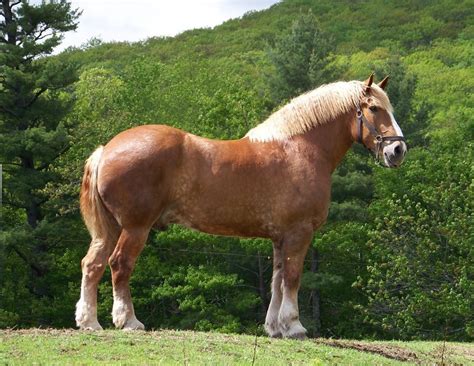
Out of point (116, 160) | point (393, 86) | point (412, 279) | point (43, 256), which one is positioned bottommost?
point (412, 279)

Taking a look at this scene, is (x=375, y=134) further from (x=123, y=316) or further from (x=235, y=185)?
(x=123, y=316)

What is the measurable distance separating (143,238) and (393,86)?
3278 cm

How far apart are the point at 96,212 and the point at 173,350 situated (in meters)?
2.25

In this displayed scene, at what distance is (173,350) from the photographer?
26.2 feet

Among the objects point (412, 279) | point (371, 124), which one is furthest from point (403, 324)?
point (371, 124)

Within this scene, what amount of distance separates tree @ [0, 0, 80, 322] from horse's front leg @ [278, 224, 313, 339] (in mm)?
22317

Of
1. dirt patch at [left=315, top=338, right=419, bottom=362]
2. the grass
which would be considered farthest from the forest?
the grass

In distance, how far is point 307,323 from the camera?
35.3 metres

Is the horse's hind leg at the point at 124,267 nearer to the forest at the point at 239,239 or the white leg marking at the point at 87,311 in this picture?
the white leg marking at the point at 87,311

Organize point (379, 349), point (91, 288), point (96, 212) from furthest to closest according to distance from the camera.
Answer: point (379, 349) < point (96, 212) < point (91, 288)

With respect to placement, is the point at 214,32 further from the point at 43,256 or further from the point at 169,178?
the point at 169,178

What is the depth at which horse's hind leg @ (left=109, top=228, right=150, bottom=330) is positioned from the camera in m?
9.35

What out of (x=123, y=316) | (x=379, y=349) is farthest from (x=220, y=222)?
(x=379, y=349)

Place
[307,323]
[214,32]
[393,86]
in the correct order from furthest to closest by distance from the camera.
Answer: [214,32], [393,86], [307,323]
